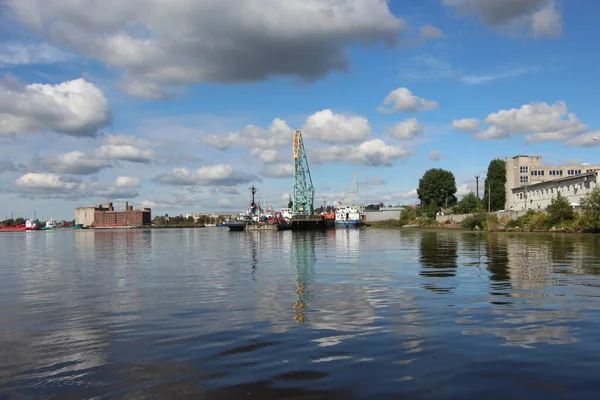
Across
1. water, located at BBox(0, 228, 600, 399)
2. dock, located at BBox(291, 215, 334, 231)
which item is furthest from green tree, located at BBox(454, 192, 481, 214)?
water, located at BBox(0, 228, 600, 399)

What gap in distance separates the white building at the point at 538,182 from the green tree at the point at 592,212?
66.6 feet

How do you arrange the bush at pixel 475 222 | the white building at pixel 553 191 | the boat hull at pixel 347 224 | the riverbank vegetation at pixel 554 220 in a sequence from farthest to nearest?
the boat hull at pixel 347 224, the bush at pixel 475 222, the white building at pixel 553 191, the riverbank vegetation at pixel 554 220

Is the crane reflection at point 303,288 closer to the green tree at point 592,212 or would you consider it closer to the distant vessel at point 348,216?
the green tree at point 592,212

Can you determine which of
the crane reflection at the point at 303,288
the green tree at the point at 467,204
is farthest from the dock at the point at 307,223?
the crane reflection at the point at 303,288

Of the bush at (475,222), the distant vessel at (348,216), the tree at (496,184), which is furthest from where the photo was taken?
the distant vessel at (348,216)

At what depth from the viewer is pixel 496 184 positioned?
14962cm

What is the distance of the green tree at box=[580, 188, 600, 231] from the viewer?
7312 centimetres

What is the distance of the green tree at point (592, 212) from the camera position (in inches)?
2879

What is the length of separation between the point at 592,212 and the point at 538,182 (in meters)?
57.2

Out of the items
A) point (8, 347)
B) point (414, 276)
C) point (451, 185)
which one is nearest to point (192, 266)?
point (414, 276)

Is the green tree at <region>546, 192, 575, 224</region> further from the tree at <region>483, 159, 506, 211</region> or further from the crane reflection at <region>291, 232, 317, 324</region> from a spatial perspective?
the crane reflection at <region>291, 232, 317, 324</region>

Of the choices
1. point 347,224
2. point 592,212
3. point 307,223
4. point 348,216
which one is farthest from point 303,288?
point 348,216

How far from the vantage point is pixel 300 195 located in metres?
166

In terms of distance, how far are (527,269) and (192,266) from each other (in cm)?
2019
